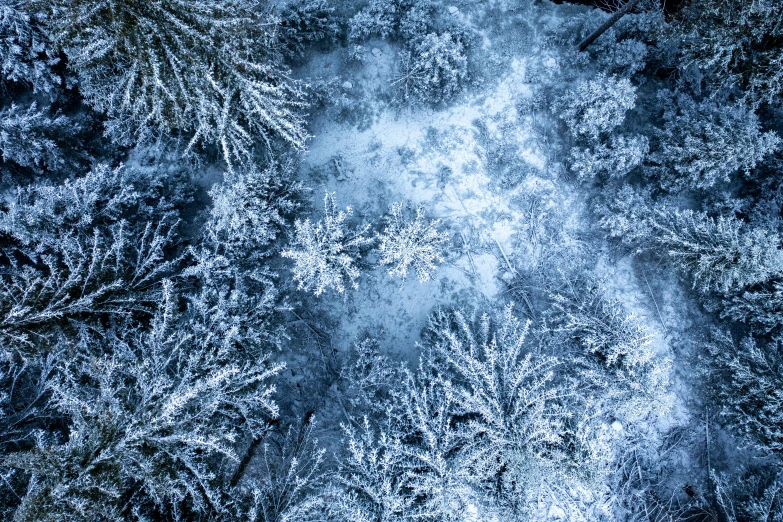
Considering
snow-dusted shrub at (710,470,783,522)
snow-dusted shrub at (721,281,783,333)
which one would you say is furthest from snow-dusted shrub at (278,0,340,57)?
snow-dusted shrub at (710,470,783,522)

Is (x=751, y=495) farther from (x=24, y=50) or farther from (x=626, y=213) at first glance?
(x=24, y=50)

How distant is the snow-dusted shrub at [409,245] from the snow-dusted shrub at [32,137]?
6058mm

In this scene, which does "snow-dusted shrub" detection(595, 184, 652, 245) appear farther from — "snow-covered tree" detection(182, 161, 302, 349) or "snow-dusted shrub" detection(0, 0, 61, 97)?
"snow-dusted shrub" detection(0, 0, 61, 97)

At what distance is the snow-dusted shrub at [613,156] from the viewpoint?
7691 millimetres

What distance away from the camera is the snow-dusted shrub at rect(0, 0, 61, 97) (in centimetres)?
673

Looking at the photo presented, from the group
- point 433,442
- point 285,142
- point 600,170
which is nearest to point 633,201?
point 600,170

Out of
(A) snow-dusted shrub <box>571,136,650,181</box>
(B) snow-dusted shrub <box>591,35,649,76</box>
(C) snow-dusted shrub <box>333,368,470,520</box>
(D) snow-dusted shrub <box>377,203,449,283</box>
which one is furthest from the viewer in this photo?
(B) snow-dusted shrub <box>591,35,649,76</box>

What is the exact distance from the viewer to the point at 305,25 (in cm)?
810

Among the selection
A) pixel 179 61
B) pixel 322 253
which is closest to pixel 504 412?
pixel 322 253

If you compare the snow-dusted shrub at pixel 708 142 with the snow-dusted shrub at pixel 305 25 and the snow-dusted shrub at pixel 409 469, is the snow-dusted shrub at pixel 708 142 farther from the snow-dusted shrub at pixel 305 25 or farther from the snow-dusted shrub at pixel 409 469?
the snow-dusted shrub at pixel 305 25

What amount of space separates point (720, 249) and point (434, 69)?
6060 mm

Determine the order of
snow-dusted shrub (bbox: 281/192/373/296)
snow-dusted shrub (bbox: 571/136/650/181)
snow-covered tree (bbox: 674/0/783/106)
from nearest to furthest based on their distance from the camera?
snow-covered tree (bbox: 674/0/783/106), snow-dusted shrub (bbox: 281/192/373/296), snow-dusted shrub (bbox: 571/136/650/181)

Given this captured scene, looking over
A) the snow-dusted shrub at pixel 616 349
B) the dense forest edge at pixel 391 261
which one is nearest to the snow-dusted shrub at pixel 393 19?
the dense forest edge at pixel 391 261

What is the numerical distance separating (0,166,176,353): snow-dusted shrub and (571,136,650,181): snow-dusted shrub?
771 centimetres
